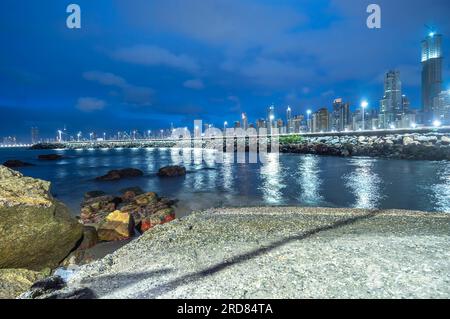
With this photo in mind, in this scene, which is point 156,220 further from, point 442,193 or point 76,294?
point 442,193

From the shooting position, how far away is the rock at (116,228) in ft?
31.6

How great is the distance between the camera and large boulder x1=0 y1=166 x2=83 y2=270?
21.2 feet

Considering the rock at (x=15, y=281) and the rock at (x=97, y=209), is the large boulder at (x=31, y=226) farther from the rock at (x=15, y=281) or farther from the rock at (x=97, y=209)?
the rock at (x=97, y=209)

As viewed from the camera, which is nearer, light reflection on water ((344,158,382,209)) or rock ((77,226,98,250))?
rock ((77,226,98,250))

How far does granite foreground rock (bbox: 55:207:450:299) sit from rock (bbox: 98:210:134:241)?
2225mm

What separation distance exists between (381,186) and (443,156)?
84.6ft

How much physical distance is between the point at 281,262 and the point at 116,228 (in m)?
6.69

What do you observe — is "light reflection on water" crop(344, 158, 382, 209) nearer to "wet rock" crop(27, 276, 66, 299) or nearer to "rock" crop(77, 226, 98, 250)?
"rock" crop(77, 226, 98, 250)

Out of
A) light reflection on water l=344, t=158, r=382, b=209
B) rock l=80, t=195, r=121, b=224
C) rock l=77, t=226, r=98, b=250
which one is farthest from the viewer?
light reflection on water l=344, t=158, r=382, b=209

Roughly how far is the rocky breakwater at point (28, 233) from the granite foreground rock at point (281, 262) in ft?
5.91

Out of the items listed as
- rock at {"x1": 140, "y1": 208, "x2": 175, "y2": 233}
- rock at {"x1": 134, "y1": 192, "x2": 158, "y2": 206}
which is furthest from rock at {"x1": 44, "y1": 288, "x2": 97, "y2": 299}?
rock at {"x1": 134, "y1": 192, "x2": 158, "y2": 206}

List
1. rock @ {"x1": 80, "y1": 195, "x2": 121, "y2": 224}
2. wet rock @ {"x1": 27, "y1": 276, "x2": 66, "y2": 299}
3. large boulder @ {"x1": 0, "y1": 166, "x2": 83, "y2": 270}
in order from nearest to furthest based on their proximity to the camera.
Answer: wet rock @ {"x1": 27, "y1": 276, "x2": 66, "y2": 299} < large boulder @ {"x1": 0, "y1": 166, "x2": 83, "y2": 270} < rock @ {"x1": 80, "y1": 195, "x2": 121, "y2": 224}

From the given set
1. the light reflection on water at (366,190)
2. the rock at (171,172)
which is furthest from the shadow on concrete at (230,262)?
the rock at (171,172)
